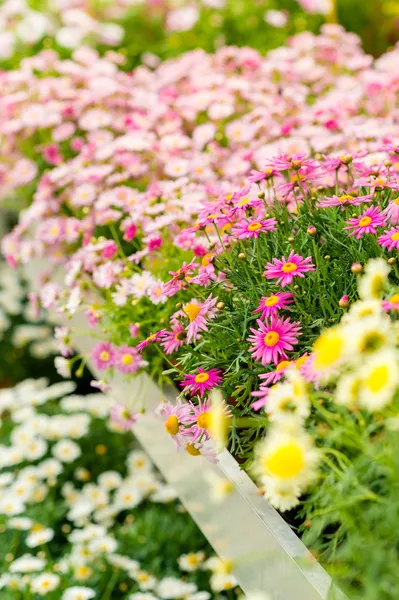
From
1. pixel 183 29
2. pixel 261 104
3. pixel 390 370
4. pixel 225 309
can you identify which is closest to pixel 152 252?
pixel 225 309

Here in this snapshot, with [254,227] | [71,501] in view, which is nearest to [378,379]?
[254,227]

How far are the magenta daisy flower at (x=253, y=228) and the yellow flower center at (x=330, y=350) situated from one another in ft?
1.32

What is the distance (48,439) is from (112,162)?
0.94m

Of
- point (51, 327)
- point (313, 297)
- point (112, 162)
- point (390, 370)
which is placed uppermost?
point (390, 370)

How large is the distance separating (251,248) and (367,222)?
256mm

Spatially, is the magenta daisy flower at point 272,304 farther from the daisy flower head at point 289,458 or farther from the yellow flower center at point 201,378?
the daisy flower head at point 289,458

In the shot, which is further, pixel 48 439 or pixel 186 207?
pixel 48 439

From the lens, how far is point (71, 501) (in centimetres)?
209

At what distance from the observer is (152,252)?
151 centimetres

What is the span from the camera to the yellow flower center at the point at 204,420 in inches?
41.0

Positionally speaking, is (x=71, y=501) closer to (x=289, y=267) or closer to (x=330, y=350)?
(x=289, y=267)

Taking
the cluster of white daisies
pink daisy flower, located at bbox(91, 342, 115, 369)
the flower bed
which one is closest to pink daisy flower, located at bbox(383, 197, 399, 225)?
the flower bed

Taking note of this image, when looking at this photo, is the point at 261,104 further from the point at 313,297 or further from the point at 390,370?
the point at 390,370

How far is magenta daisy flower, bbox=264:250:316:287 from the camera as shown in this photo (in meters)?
1.08
